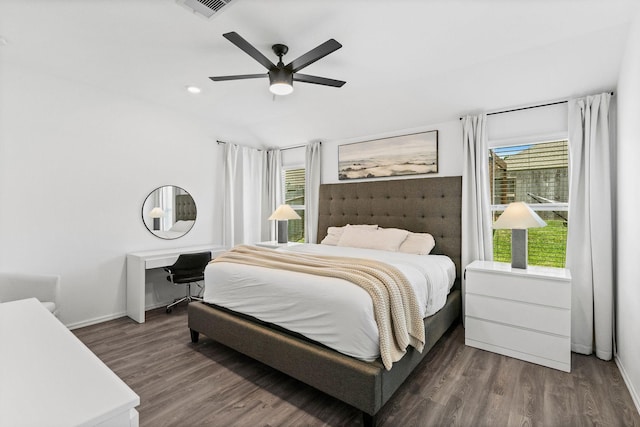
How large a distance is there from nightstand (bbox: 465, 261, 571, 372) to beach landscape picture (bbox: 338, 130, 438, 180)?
150cm

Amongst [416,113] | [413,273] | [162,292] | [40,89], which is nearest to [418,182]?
[416,113]

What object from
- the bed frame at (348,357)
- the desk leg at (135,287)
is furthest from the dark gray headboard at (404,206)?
the desk leg at (135,287)

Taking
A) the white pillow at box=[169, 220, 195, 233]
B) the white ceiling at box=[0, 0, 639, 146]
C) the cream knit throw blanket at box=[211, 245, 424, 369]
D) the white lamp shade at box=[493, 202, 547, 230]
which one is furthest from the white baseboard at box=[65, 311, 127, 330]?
the white lamp shade at box=[493, 202, 547, 230]

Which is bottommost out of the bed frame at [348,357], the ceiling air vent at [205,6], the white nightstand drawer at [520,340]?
the white nightstand drawer at [520,340]

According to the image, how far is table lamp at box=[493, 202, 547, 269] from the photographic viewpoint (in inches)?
104

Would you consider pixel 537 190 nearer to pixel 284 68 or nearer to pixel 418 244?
pixel 418 244

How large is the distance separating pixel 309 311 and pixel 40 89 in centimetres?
340

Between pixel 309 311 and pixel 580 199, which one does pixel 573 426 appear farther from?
pixel 580 199

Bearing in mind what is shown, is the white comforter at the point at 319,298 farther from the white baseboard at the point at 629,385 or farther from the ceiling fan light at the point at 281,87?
the ceiling fan light at the point at 281,87

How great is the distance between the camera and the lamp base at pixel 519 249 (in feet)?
8.90

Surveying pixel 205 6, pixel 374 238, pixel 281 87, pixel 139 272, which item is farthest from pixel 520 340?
pixel 139 272

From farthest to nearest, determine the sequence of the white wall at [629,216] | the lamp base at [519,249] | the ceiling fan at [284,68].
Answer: the lamp base at [519,249] → the ceiling fan at [284,68] → the white wall at [629,216]

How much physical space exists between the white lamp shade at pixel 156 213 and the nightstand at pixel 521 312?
363cm

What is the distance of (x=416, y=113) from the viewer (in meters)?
3.64
